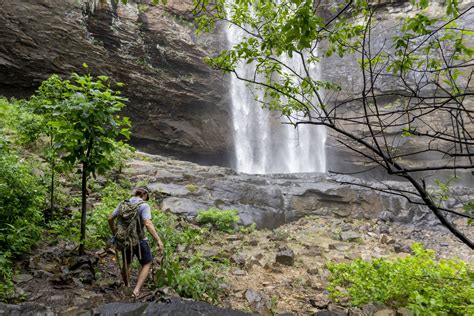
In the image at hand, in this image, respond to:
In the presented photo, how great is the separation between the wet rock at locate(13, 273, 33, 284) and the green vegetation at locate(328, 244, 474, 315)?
4299mm

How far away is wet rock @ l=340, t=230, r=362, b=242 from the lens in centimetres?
984

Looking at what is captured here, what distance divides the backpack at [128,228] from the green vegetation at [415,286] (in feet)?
10.4

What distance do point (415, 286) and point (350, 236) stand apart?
20.7 ft

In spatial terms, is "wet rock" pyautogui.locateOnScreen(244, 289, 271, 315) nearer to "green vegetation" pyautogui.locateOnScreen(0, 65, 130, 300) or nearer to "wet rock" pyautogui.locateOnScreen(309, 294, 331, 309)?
"wet rock" pyautogui.locateOnScreen(309, 294, 331, 309)

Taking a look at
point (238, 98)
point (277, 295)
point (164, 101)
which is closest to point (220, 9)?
point (277, 295)

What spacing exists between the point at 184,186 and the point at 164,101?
923 cm

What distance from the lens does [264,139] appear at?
23.2 metres

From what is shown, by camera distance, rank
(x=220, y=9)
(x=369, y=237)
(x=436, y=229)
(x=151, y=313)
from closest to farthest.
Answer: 1. (x=151, y=313)
2. (x=220, y=9)
3. (x=369, y=237)
4. (x=436, y=229)

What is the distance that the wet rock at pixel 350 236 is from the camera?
984 centimetres

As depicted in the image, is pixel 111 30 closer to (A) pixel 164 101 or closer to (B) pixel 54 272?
(A) pixel 164 101

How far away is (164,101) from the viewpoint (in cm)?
1845

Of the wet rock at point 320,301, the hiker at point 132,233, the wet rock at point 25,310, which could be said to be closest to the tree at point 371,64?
the hiker at point 132,233

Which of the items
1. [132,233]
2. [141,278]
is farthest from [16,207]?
[141,278]

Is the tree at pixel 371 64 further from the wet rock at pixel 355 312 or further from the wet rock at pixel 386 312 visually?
the wet rock at pixel 355 312
